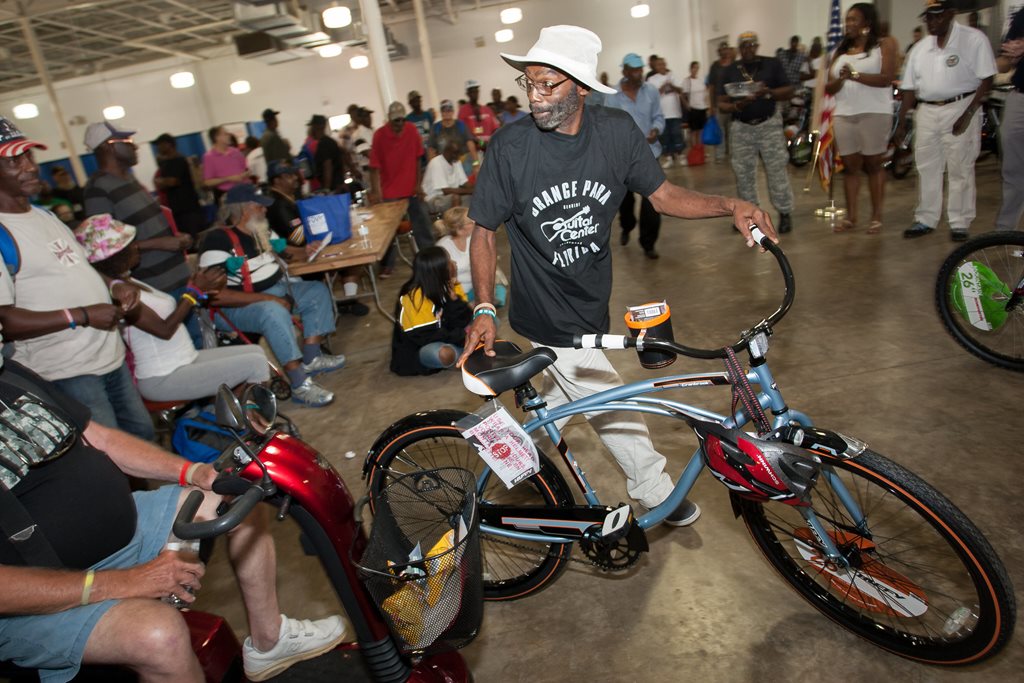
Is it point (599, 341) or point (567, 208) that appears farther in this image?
point (567, 208)

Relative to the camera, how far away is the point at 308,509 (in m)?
1.67

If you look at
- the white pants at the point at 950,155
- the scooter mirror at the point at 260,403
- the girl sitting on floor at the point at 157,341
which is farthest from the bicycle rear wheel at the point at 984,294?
the girl sitting on floor at the point at 157,341

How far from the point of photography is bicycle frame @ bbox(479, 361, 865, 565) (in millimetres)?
1789

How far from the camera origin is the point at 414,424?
2.23m

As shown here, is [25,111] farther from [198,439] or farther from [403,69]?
[198,439]

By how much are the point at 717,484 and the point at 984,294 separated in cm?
172

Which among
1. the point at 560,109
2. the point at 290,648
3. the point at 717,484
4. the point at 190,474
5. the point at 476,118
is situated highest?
the point at 560,109

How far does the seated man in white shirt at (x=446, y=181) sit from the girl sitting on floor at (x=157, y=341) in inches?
166

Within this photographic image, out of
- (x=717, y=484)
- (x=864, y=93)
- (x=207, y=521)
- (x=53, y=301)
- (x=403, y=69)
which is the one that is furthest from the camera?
(x=403, y=69)

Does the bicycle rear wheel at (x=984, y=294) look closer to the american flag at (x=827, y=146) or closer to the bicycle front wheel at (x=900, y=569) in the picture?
the bicycle front wheel at (x=900, y=569)

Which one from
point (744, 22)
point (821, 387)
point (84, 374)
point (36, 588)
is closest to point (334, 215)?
point (84, 374)

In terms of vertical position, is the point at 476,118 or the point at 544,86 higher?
the point at 544,86

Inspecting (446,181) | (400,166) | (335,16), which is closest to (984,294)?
(446,181)

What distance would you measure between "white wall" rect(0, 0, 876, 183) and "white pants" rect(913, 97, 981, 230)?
1406 cm
